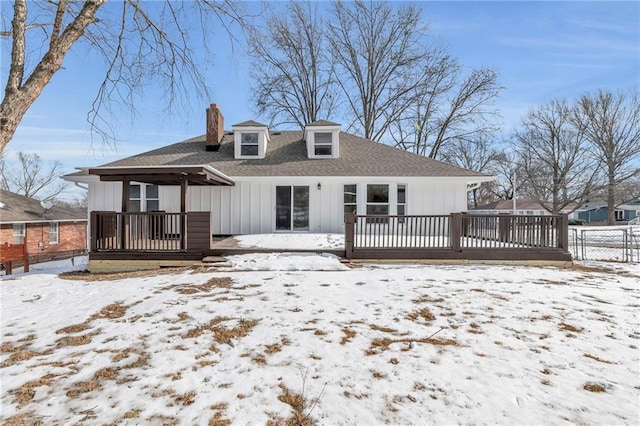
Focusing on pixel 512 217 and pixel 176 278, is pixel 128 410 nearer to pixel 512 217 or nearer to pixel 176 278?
pixel 176 278

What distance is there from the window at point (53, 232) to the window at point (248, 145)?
665 inches

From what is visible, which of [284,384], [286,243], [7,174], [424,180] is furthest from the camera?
[7,174]

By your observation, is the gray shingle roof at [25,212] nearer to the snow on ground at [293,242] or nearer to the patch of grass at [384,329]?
the snow on ground at [293,242]

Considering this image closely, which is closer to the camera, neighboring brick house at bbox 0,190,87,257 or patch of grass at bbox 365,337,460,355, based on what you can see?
patch of grass at bbox 365,337,460,355

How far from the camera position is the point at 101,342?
3.37 meters

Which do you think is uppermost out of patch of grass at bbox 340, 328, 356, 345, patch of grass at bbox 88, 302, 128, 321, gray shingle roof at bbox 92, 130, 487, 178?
gray shingle roof at bbox 92, 130, 487, 178

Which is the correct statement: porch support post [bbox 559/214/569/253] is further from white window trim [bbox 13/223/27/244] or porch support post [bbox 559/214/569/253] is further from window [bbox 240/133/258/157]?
white window trim [bbox 13/223/27/244]

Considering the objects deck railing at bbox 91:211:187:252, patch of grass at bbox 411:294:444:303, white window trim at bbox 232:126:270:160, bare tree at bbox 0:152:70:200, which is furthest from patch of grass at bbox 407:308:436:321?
bare tree at bbox 0:152:70:200

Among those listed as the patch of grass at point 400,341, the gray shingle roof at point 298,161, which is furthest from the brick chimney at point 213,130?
the patch of grass at point 400,341

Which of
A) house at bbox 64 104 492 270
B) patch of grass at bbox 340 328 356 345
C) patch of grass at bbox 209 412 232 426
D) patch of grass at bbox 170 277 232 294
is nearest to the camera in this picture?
patch of grass at bbox 209 412 232 426

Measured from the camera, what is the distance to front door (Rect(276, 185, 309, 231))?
38.3ft

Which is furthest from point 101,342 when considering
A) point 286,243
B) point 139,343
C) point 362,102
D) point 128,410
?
point 362,102

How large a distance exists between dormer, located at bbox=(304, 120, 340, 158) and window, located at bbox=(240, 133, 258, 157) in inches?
84.1

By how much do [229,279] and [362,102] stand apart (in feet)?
66.0
